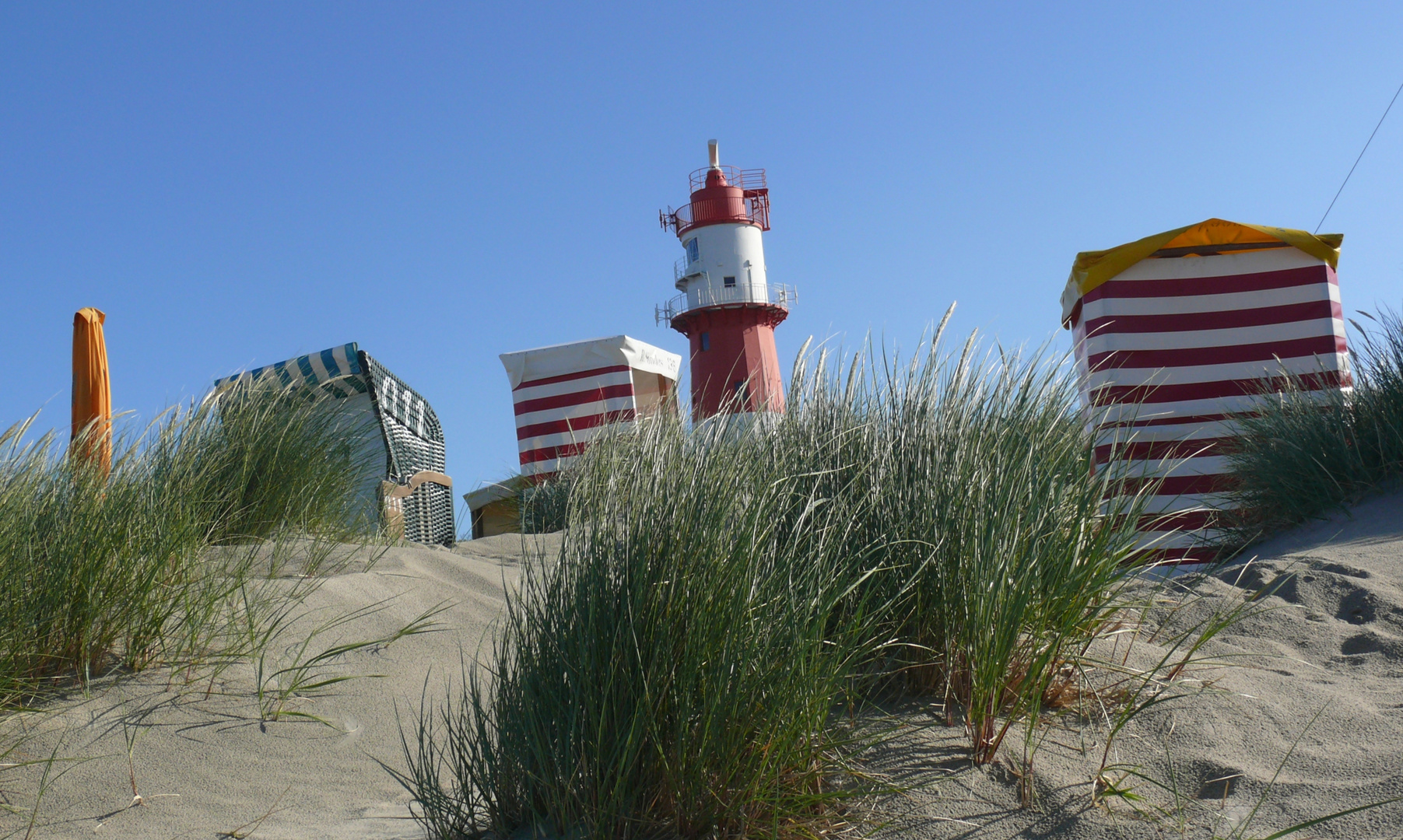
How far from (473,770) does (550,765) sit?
0.75ft

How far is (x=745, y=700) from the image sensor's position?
1870 mm

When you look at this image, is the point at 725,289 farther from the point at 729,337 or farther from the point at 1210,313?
the point at 1210,313

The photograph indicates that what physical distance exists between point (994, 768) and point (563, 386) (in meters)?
9.17

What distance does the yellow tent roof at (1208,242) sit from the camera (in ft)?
23.0

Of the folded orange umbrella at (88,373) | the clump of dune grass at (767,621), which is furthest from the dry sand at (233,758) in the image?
the folded orange umbrella at (88,373)

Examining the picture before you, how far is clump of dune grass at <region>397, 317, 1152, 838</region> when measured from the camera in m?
1.87

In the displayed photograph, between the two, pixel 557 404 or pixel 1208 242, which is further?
pixel 557 404

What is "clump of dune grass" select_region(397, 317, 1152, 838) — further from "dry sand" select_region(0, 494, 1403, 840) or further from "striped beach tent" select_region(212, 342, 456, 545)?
"striped beach tent" select_region(212, 342, 456, 545)

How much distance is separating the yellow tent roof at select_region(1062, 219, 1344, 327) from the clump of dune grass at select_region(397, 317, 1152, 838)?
188 inches

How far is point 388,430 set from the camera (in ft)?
21.7

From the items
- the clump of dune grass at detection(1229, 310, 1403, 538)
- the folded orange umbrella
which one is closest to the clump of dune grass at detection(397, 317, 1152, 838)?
the clump of dune grass at detection(1229, 310, 1403, 538)

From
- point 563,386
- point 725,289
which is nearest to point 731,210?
point 725,289

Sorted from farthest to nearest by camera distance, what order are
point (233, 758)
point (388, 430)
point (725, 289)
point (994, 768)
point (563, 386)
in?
point (725, 289) < point (563, 386) < point (388, 430) < point (233, 758) < point (994, 768)

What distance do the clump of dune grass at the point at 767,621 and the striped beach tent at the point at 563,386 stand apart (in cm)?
808
